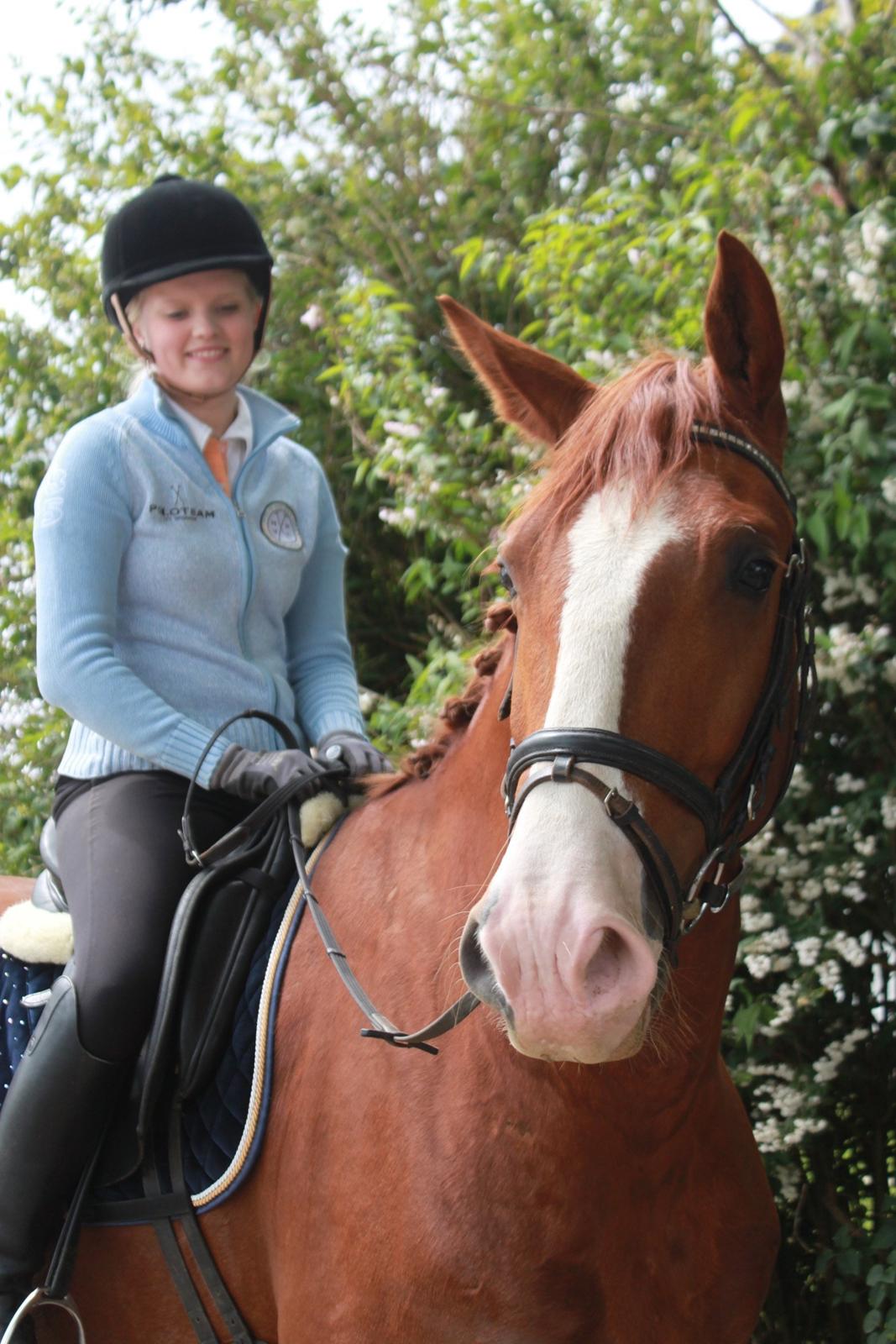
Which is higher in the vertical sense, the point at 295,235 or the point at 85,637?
the point at 295,235

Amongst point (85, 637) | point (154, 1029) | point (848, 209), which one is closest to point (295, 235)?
point (848, 209)

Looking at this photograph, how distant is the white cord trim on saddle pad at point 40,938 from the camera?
2.52m

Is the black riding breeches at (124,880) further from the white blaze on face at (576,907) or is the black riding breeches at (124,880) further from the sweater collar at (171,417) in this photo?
the white blaze on face at (576,907)

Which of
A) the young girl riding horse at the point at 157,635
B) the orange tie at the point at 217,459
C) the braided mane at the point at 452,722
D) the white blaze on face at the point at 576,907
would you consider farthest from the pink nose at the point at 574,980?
the orange tie at the point at 217,459

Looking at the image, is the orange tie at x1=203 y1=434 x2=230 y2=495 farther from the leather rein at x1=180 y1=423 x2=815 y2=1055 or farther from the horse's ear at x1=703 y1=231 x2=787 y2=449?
the horse's ear at x1=703 y1=231 x2=787 y2=449

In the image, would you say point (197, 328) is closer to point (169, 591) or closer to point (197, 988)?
point (169, 591)

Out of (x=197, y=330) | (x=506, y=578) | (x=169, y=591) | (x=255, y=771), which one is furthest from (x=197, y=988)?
(x=197, y=330)

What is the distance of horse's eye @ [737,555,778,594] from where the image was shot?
1749 millimetres

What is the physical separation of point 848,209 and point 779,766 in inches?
79.7

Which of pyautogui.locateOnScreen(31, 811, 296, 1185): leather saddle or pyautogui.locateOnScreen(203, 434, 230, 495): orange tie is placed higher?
pyautogui.locateOnScreen(203, 434, 230, 495): orange tie

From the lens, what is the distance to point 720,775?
1762 mm

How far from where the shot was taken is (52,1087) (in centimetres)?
225

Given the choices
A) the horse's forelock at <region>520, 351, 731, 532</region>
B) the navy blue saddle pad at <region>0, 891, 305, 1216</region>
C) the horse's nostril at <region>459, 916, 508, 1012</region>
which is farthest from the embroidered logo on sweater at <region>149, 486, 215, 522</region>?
the horse's nostril at <region>459, 916, 508, 1012</region>

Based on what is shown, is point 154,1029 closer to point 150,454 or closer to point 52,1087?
point 52,1087
